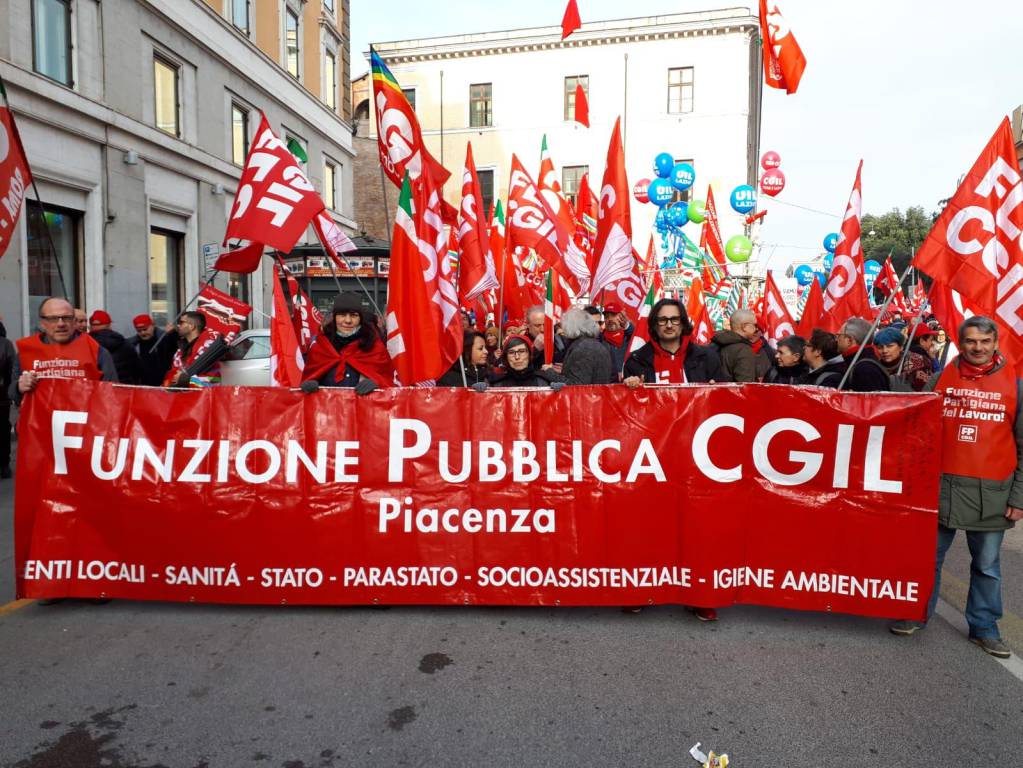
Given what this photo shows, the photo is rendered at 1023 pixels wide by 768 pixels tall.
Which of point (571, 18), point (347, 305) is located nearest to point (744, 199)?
point (571, 18)

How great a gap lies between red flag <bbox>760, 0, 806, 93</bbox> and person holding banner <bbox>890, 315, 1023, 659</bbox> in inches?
314

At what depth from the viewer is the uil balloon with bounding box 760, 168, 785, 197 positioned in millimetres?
26547

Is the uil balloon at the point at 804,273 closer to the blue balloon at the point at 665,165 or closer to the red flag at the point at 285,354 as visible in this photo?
the blue balloon at the point at 665,165

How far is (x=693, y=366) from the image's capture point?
5625 mm

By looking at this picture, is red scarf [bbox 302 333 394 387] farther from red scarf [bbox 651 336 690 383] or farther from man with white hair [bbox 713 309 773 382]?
man with white hair [bbox 713 309 773 382]

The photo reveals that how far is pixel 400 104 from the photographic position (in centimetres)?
577

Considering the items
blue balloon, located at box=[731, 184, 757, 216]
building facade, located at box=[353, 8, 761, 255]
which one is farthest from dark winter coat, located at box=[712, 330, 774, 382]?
building facade, located at box=[353, 8, 761, 255]

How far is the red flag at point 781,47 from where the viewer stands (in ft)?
35.7

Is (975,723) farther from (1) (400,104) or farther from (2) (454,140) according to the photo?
(2) (454,140)

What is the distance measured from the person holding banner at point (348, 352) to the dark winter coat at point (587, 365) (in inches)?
52.9

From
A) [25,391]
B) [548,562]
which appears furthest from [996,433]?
[25,391]

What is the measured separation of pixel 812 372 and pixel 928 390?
53.2 inches

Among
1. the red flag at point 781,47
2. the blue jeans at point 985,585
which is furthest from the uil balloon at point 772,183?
the blue jeans at point 985,585

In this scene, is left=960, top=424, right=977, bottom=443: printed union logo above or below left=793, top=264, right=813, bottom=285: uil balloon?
below
